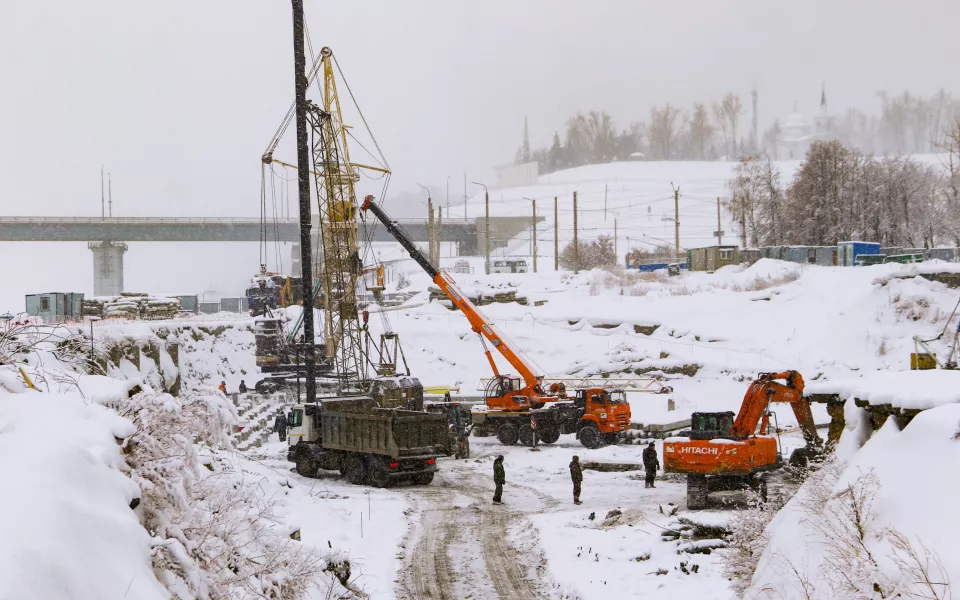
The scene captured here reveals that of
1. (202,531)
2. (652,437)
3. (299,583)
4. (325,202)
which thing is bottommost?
(652,437)

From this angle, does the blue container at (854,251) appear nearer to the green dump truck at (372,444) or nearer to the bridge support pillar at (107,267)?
the green dump truck at (372,444)

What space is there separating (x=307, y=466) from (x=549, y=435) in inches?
437

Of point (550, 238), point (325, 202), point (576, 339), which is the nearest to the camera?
point (325, 202)

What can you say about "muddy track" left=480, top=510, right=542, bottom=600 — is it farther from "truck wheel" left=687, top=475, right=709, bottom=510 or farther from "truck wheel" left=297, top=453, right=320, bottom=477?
"truck wheel" left=297, top=453, right=320, bottom=477

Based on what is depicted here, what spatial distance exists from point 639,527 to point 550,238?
124074 millimetres

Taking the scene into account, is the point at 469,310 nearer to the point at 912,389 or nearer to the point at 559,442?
the point at 559,442

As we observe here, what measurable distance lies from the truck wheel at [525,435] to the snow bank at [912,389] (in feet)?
66.1

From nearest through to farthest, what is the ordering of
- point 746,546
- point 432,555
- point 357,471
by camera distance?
point 746,546 → point 432,555 → point 357,471

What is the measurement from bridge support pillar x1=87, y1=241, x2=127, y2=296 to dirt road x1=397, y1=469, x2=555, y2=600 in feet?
262

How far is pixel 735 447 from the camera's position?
20703 millimetres

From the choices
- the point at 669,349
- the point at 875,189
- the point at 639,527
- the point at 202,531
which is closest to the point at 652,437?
the point at 669,349

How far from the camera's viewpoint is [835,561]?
391 inches

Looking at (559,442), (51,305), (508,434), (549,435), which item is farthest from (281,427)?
(51,305)

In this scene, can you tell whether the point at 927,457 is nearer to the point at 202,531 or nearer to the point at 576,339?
the point at 202,531
